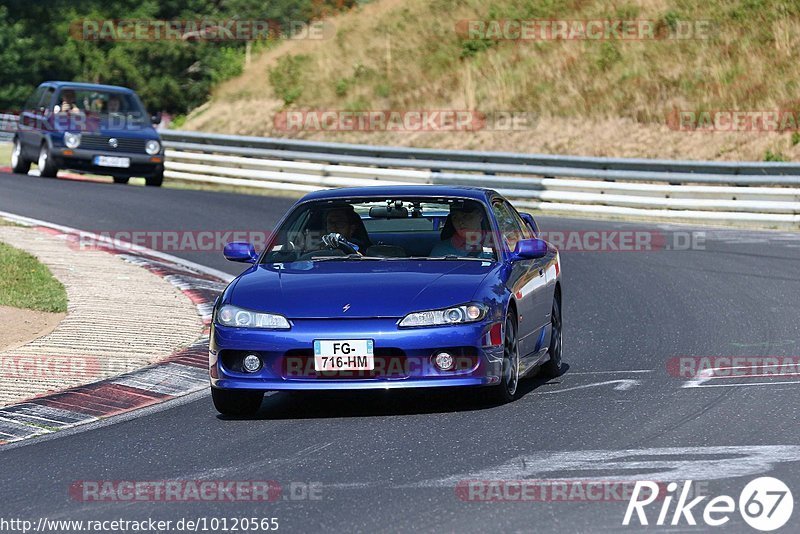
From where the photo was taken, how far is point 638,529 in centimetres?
572

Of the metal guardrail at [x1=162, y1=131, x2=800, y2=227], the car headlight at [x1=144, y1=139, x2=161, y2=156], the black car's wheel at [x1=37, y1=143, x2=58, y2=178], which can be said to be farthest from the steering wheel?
the black car's wheel at [x1=37, y1=143, x2=58, y2=178]

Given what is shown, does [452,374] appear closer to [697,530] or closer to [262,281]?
[262,281]

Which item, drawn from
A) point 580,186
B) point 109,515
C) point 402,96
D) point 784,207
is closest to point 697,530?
point 109,515

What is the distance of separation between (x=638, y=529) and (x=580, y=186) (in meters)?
18.5

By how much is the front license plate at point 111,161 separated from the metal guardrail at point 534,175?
198cm

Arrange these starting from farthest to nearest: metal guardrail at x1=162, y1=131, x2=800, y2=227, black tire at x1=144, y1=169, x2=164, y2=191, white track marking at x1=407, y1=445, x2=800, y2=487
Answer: black tire at x1=144, y1=169, x2=164, y2=191 < metal guardrail at x1=162, y1=131, x2=800, y2=227 < white track marking at x1=407, y1=445, x2=800, y2=487

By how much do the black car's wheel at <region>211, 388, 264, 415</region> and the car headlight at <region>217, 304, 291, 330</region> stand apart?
0.40 metres

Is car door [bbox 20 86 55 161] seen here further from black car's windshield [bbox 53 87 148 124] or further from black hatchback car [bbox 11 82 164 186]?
black car's windshield [bbox 53 87 148 124]

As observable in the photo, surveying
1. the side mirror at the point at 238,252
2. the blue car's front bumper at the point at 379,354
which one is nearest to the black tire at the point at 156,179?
the side mirror at the point at 238,252

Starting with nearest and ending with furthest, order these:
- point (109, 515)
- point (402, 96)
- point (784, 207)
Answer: point (109, 515) < point (784, 207) < point (402, 96)

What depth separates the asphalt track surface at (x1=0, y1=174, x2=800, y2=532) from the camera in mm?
6203

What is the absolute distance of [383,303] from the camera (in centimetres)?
856

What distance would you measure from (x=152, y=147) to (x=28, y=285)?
1441cm

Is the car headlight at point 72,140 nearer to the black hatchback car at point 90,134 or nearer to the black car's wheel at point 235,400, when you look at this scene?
the black hatchback car at point 90,134
